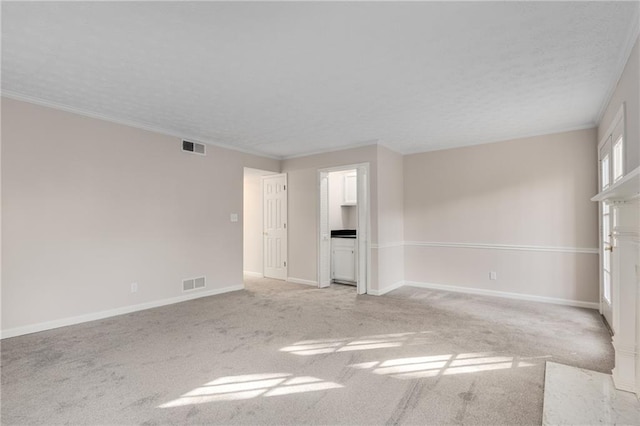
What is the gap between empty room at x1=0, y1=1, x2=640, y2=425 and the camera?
6.95 ft

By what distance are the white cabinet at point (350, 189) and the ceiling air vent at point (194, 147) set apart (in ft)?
9.51

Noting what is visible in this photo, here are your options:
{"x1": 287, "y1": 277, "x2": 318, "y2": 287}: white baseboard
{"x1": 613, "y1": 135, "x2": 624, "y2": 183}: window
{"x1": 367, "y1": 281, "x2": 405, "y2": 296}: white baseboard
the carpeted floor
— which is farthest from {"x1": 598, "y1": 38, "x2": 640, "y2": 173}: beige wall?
{"x1": 287, "y1": 277, "x2": 318, "y2": 287}: white baseboard

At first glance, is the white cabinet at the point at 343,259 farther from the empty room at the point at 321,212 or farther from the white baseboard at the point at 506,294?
the white baseboard at the point at 506,294

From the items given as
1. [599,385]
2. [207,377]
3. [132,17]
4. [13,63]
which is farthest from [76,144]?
[599,385]

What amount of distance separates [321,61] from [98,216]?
10.8ft

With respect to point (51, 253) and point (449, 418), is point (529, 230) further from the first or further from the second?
point (51, 253)

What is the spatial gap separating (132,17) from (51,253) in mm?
2888

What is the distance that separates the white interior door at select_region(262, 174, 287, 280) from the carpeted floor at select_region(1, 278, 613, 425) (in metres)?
2.15

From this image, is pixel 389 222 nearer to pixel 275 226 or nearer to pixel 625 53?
pixel 275 226

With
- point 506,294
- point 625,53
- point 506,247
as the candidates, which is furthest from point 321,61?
point 506,294

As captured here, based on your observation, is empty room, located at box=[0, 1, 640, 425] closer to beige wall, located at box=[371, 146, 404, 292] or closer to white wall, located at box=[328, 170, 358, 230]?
beige wall, located at box=[371, 146, 404, 292]

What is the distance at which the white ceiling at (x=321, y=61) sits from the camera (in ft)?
6.72

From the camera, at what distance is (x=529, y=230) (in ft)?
16.0

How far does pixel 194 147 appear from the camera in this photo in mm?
5035
